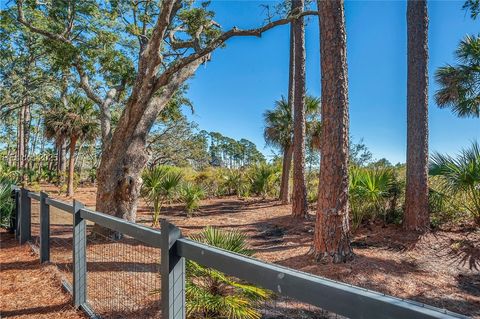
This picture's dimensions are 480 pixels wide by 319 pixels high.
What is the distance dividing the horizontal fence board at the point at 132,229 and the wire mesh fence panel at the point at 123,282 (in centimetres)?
81

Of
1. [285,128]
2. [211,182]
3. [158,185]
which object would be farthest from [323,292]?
[211,182]

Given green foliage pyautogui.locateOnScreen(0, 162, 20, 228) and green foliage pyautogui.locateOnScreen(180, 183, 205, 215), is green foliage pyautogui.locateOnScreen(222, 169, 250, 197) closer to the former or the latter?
green foliage pyautogui.locateOnScreen(180, 183, 205, 215)

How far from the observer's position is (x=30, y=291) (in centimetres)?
405

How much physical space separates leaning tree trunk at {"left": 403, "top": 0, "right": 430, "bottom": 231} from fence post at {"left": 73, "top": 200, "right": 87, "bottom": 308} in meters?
7.10

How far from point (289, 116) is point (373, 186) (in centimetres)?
753

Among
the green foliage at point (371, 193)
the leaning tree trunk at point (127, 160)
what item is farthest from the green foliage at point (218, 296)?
the green foliage at point (371, 193)

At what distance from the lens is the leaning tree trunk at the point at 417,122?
7.65m

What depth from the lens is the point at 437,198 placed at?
8258 mm

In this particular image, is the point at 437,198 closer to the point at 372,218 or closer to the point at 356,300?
the point at 372,218

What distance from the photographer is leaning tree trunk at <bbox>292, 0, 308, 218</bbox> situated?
1063 cm

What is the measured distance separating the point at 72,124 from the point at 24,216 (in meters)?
13.1

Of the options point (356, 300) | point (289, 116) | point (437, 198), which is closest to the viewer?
point (356, 300)

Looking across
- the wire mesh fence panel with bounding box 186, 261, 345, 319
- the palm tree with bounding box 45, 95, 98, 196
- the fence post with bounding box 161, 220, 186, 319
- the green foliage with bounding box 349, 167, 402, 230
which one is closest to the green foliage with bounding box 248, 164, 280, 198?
the green foliage with bounding box 349, 167, 402, 230

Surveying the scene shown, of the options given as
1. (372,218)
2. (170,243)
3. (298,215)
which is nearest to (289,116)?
(298,215)
